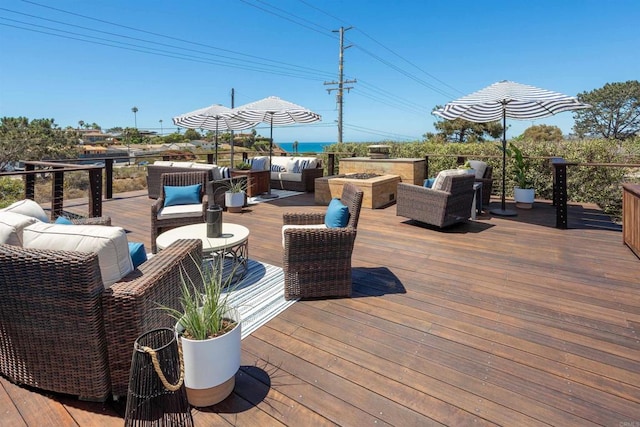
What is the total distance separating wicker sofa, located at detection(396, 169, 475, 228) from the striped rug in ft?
8.45

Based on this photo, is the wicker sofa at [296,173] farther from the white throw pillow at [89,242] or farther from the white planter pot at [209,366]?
the white planter pot at [209,366]

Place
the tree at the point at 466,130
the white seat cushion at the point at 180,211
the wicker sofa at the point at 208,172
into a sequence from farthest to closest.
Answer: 1. the tree at the point at 466,130
2. the wicker sofa at the point at 208,172
3. the white seat cushion at the point at 180,211

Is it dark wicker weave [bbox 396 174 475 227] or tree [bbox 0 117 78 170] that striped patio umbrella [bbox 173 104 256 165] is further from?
tree [bbox 0 117 78 170]

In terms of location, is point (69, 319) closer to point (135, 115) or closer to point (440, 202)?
point (440, 202)

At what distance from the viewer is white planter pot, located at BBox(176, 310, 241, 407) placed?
5.16ft

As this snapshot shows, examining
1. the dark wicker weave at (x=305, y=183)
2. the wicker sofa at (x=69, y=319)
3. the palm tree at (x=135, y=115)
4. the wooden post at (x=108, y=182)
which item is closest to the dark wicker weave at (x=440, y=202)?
the dark wicker weave at (x=305, y=183)

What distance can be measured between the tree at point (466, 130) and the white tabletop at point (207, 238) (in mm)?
20758

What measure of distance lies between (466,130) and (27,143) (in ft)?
108

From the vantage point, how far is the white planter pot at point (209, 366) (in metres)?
1.57

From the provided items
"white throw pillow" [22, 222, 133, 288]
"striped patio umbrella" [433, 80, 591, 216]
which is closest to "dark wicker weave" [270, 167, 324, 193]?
"striped patio umbrella" [433, 80, 591, 216]

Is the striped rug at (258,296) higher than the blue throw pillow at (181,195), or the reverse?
the blue throw pillow at (181,195)

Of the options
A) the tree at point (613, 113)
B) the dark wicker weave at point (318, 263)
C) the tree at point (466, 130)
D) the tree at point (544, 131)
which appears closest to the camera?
the dark wicker weave at point (318, 263)

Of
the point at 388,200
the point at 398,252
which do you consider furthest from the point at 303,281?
the point at 388,200

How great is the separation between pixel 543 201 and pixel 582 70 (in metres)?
18.1
